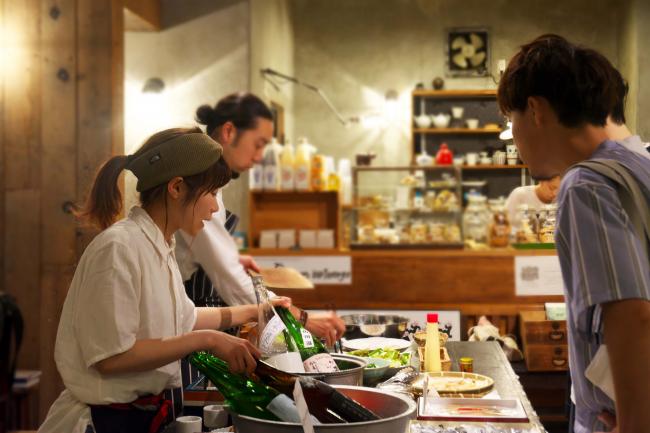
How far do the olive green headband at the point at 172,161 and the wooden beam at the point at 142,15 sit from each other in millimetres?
3129

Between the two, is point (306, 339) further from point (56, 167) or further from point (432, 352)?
point (56, 167)

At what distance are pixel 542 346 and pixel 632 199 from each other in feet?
5.76

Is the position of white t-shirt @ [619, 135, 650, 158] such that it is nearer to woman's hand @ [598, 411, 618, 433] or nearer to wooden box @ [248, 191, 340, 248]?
woman's hand @ [598, 411, 618, 433]

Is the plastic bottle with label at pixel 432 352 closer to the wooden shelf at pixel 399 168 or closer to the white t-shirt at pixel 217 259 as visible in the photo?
the white t-shirt at pixel 217 259

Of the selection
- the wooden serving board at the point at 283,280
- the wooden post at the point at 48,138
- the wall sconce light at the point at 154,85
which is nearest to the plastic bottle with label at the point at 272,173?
the wall sconce light at the point at 154,85

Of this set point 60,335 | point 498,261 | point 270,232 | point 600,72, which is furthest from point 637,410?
point 270,232

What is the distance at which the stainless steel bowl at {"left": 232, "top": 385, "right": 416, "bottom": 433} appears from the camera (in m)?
1.17

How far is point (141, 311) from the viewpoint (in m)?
1.75

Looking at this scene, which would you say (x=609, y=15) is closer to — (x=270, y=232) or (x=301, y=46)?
(x=270, y=232)

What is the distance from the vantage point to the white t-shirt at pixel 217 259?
288cm

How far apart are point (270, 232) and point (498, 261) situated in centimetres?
163

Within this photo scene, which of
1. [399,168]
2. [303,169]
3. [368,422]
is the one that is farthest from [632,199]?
[303,169]

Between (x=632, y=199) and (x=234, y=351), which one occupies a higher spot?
(x=632, y=199)

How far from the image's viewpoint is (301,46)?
28.0 ft
